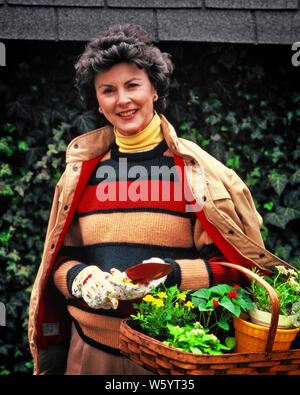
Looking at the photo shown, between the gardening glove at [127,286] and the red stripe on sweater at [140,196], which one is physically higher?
the red stripe on sweater at [140,196]

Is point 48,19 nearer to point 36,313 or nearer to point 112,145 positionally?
point 112,145

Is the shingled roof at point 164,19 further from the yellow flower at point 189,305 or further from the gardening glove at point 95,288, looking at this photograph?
the yellow flower at point 189,305

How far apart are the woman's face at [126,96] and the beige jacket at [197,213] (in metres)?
0.15

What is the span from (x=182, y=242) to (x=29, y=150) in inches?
50.5

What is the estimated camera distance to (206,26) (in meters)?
2.07

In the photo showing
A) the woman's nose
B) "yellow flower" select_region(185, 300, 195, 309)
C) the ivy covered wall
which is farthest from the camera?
the ivy covered wall

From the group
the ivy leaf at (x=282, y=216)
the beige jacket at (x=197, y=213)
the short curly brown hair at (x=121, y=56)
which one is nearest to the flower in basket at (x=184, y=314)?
the beige jacket at (x=197, y=213)

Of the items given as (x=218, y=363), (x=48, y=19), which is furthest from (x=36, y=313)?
(x=48, y=19)

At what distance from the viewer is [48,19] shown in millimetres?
2018

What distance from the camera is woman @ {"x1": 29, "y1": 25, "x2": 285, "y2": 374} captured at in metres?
1.53

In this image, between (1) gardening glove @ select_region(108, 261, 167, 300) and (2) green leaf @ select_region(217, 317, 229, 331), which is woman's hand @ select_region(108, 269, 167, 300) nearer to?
(1) gardening glove @ select_region(108, 261, 167, 300)

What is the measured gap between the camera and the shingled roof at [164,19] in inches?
79.4

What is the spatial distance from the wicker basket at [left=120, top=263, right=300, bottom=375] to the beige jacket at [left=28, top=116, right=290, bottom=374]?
414mm

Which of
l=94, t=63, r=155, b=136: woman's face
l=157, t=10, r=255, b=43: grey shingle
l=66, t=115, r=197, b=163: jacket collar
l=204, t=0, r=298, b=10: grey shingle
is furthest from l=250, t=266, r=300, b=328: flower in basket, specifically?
l=204, t=0, r=298, b=10: grey shingle
